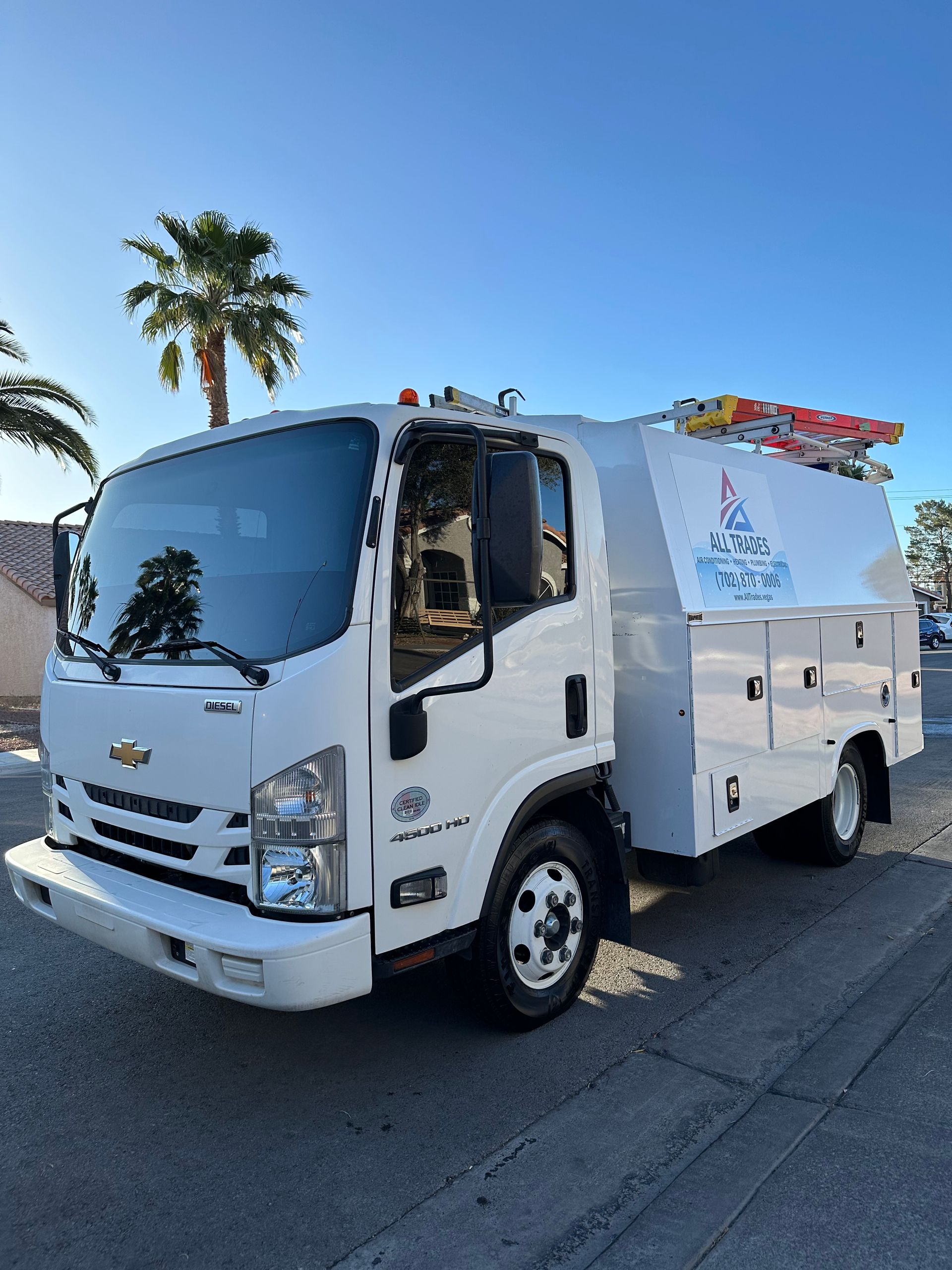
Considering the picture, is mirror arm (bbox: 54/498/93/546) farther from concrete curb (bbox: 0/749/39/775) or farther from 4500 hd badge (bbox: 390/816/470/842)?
concrete curb (bbox: 0/749/39/775)

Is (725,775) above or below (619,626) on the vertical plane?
below

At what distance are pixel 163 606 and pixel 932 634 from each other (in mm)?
44162

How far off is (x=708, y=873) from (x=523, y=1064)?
1498 millimetres

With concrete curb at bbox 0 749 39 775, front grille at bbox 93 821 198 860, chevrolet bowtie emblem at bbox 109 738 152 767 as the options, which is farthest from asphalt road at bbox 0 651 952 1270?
concrete curb at bbox 0 749 39 775

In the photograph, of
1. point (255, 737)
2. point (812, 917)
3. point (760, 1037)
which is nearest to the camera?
point (255, 737)

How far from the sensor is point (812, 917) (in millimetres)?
5391

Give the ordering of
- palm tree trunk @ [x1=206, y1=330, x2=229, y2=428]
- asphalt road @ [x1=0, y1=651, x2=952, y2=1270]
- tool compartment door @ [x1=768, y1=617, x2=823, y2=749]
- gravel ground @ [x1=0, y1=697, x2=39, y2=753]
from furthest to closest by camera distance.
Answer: palm tree trunk @ [x1=206, y1=330, x2=229, y2=428], gravel ground @ [x1=0, y1=697, x2=39, y2=753], tool compartment door @ [x1=768, y1=617, x2=823, y2=749], asphalt road @ [x1=0, y1=651, x2=952, y2=1270]

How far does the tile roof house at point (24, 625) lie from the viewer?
70.3 feet

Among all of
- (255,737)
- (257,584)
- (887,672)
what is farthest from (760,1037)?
(887,672)

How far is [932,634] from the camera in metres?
42.0

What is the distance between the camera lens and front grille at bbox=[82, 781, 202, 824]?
3.22 m

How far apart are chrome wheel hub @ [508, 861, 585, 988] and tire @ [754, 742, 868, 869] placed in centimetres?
250

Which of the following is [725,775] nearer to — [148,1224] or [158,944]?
[158,944]

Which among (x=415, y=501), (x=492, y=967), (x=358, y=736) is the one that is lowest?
(x=492, y=967)
